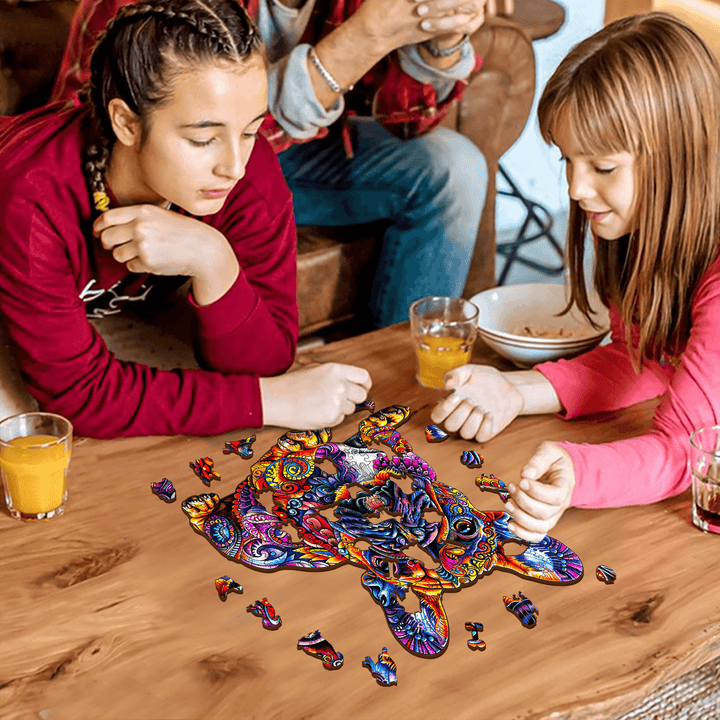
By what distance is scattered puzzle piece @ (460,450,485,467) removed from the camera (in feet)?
4.10

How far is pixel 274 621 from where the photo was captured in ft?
3.18

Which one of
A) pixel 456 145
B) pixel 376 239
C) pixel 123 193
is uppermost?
pixel 123 193

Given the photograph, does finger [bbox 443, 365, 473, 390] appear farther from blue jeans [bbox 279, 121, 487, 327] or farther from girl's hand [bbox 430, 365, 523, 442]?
blue jeans [bbox 279, 121, 487, 327]

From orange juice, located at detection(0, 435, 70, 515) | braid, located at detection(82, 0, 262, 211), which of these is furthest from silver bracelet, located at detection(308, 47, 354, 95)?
orange juice, located at detection(0, 435, 70, 515)

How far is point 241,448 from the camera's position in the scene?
1278 mm

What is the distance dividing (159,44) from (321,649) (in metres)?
0.76

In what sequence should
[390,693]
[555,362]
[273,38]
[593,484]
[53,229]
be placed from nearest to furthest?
[390,693], [593,484], [53,229], [555,362], [273,38]

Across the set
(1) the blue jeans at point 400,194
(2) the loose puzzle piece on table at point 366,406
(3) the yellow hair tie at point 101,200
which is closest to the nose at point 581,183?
(2) the loose puzzle piece on table at point 366,406

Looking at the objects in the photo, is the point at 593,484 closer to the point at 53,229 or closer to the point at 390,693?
the point at 390,693

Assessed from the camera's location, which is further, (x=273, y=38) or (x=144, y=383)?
(x=273, y=38)

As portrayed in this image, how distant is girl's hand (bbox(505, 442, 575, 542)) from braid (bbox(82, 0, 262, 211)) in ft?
2.05

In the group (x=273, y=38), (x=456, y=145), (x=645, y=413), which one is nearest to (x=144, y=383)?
(x=645, y=413)

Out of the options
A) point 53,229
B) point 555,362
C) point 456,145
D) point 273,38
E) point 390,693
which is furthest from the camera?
point 456,145

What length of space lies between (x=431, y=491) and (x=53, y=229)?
0.60 m
